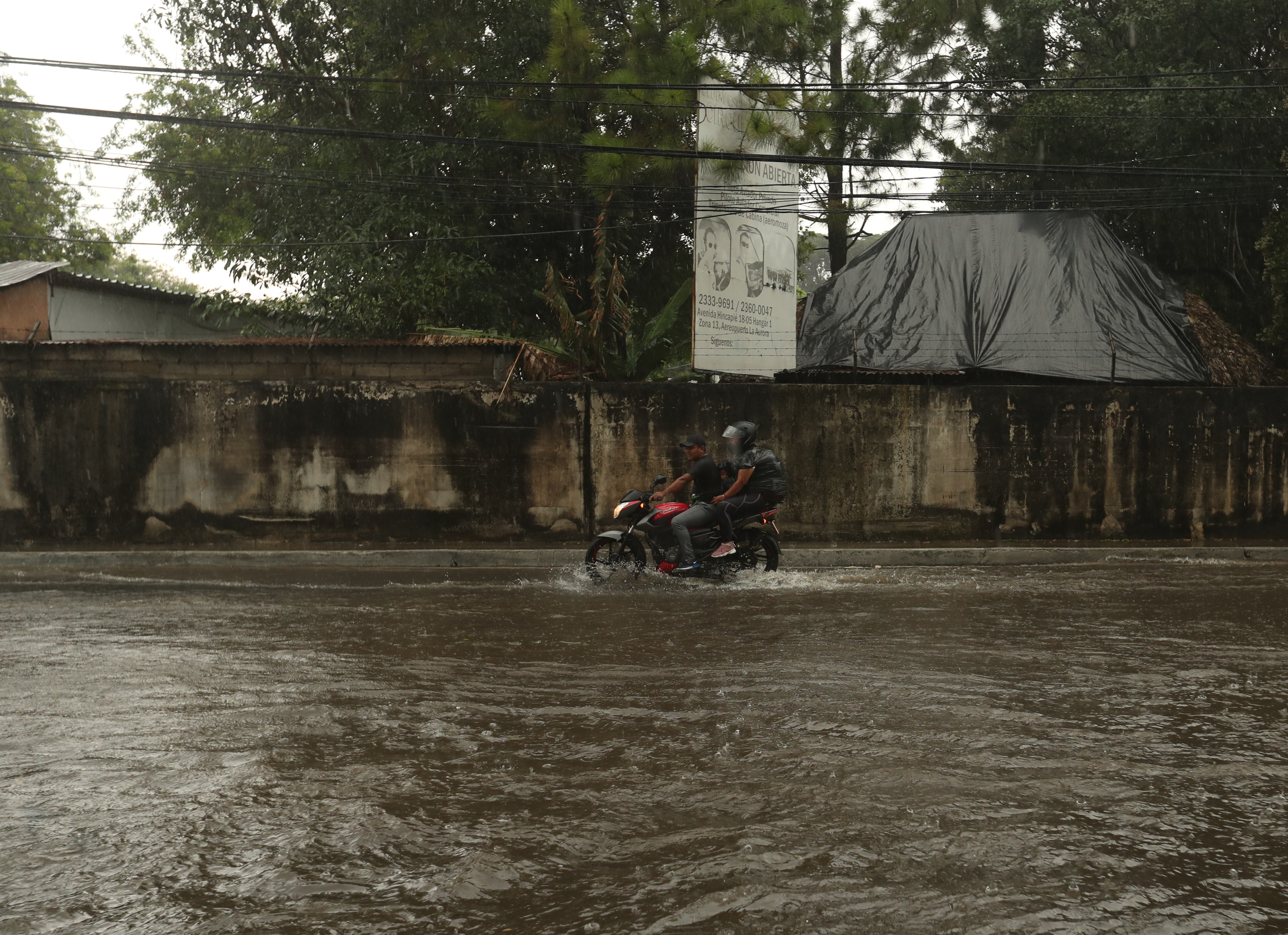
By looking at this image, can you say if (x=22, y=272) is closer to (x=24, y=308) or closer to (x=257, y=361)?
(x=24, y=308)

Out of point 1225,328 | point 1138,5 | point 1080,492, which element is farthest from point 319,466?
point 1138,5

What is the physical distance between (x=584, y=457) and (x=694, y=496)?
154 inches

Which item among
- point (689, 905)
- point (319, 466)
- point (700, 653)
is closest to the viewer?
point (689, 905)

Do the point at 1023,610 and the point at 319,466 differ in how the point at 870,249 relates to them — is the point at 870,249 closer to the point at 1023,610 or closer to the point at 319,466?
the point at 319,466

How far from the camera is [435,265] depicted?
62.1 ft

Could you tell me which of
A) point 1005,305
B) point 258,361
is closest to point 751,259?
point 1005,305

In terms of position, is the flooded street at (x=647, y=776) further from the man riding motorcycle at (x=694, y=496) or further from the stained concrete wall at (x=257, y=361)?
the stained concrete wall at (x=257, y=361)

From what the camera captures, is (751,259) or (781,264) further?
(781,264)

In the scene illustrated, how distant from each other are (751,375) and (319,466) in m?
6.40

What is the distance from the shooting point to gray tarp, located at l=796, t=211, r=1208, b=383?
18.2 m

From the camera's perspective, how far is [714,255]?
1595 centimetres

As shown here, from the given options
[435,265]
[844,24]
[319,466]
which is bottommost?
[319,466]

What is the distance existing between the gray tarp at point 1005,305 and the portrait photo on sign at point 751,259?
105 inches

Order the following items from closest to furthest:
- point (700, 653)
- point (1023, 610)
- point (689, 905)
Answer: point (689, 905), point (700, 653), point (1023, 610)
